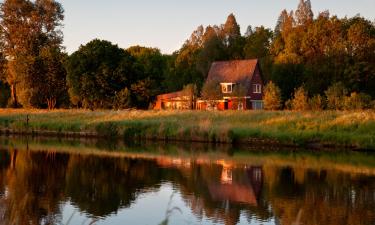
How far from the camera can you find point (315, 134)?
123ft

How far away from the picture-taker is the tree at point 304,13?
7506 cm

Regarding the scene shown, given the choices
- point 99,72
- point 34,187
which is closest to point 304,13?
point 99,72

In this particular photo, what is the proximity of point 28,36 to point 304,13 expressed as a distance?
37855 millimetres

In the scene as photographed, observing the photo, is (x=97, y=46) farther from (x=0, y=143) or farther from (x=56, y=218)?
(x=56, y=218)

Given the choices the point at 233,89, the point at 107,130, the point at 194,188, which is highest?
the point at 233,89

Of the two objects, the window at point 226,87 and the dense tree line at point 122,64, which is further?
the window at point 226,87

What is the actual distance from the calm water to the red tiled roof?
1428 inches

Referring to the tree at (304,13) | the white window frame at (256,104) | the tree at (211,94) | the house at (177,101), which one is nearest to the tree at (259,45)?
the tree at (304,13)

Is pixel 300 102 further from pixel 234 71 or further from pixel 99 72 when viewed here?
pixel 99 72

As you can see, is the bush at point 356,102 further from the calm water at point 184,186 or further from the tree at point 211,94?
the calm water at point 184,186

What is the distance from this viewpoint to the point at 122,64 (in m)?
62.1

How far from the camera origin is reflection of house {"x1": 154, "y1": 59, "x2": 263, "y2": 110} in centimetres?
6669

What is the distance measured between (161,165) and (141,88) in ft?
115

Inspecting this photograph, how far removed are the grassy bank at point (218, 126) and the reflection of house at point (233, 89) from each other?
58.9ft
